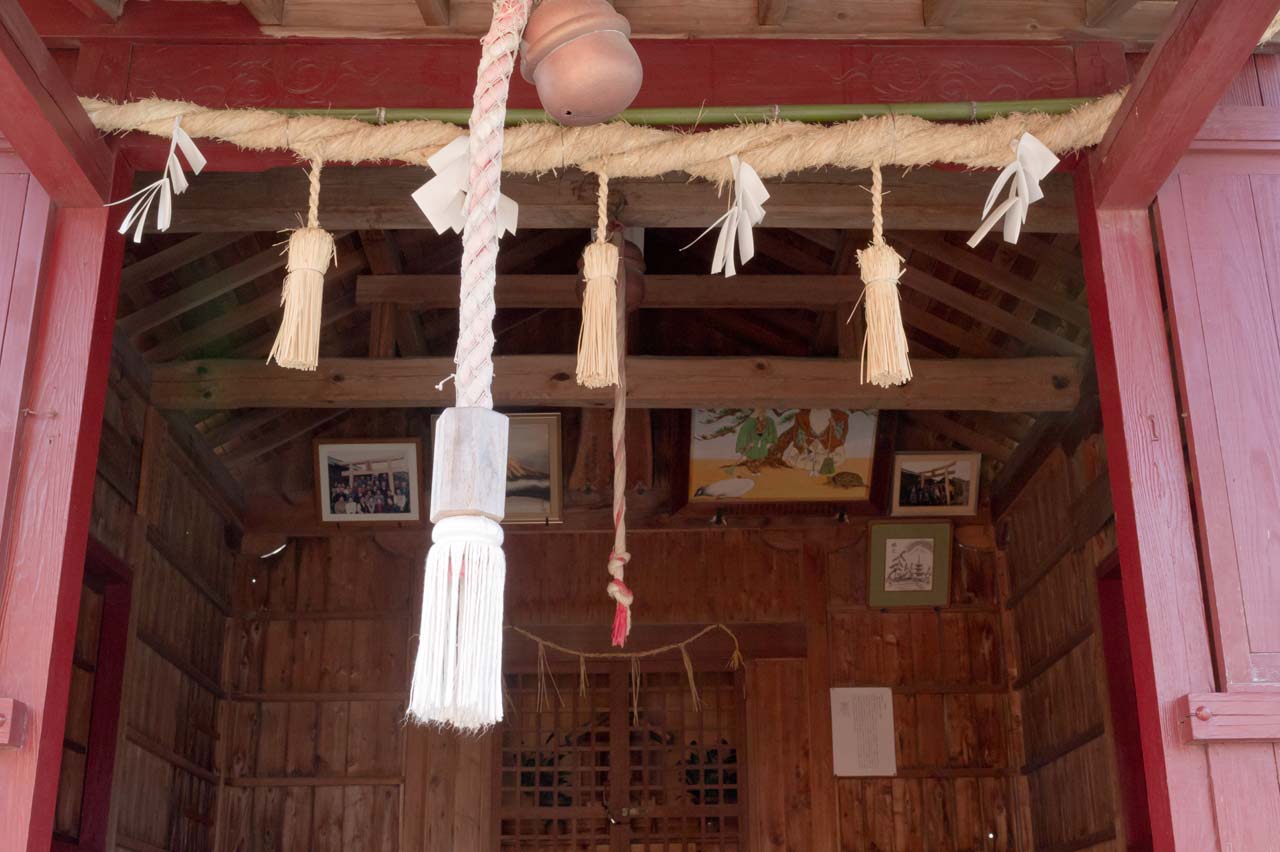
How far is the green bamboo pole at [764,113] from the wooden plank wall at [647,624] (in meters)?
3.77

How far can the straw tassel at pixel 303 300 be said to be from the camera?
2.49m

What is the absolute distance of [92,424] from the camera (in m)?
2.79

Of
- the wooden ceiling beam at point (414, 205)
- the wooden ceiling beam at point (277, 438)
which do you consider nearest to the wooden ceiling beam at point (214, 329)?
the wooden ceiling beam at point (277, 438)

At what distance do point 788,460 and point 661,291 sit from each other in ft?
3.39

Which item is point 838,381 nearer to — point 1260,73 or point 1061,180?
point 1061,180

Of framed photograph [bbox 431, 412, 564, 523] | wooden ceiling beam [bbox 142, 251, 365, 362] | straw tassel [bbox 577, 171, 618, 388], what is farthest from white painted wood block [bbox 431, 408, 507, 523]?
framed photograph [bbox 431, 412, 564, 523]

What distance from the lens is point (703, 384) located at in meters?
5.27

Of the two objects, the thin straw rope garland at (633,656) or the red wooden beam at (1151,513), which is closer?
the red wooden beam at (1151,513)

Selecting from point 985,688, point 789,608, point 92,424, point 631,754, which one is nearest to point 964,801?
point 985,688

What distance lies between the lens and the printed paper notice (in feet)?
20.5

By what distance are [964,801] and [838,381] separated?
233cm

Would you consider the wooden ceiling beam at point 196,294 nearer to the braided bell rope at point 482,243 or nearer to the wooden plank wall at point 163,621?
the wooden plank wall at point 163,621

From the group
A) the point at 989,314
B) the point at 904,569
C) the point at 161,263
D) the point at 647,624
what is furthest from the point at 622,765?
the point at 161,263

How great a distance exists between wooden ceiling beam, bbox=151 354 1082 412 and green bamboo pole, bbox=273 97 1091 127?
7.44 feet
